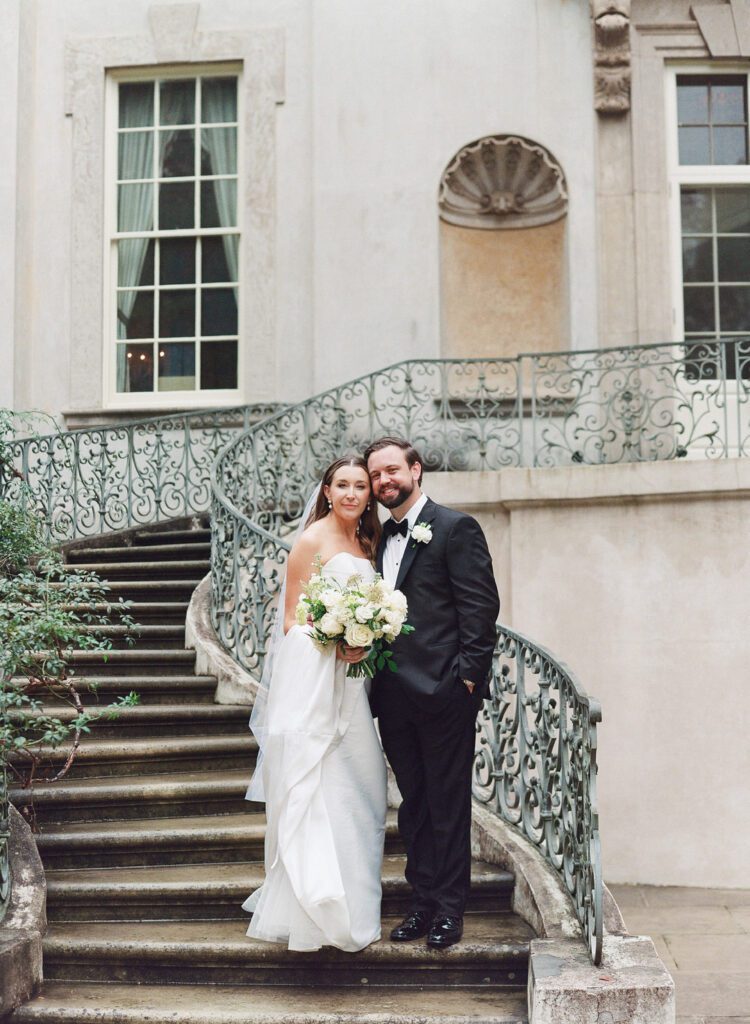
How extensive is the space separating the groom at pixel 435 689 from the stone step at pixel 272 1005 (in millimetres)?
242

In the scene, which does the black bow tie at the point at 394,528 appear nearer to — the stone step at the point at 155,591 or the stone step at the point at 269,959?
the stone step at the point at 269,959

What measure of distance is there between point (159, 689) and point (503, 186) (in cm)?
674

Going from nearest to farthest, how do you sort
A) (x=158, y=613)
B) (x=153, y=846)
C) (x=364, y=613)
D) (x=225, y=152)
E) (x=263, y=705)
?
(x=364, y=613)
(x=263, y=705)
(x=153, y=846)
(x=158, y=613)
(x=225, y=152)

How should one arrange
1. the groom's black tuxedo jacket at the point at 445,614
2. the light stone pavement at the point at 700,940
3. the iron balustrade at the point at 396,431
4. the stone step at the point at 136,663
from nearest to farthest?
the groom's black tuxedo jacket at the point at 445,614 < the light stone pavement at the point at 700,940 < the stone step at the point at 136,663 < the iron balustrade at the point at 396,431

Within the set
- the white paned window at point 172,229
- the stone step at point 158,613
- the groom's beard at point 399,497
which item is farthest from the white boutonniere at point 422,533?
the white paned window at point 172,229

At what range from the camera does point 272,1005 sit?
14.6ft

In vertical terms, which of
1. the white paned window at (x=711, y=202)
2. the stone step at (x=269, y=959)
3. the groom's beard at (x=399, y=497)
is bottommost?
the stone step at (x=269, y=959)

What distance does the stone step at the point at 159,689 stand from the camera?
22.7 feet

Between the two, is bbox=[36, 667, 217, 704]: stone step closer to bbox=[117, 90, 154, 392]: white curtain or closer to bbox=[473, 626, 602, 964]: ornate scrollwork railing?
bbox=[473, 626, 602, 964]: ornate scrollwork railing

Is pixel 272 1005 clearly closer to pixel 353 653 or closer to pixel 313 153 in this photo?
pixel 353 653

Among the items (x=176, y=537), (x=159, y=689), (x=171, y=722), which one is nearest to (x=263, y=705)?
(x=171, y=722)

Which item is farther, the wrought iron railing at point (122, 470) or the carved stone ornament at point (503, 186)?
the carved stone ornament at point (503, 186)

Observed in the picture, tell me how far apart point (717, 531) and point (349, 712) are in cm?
494

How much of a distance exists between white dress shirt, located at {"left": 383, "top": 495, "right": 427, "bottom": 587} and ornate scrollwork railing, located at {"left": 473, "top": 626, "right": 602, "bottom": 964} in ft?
2.62
